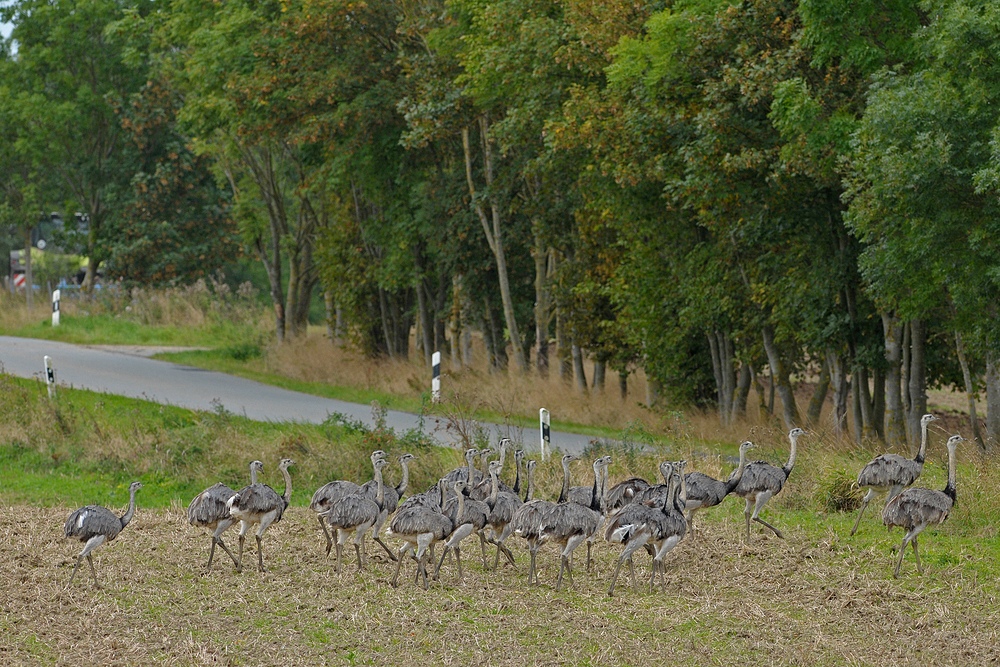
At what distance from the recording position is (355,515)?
43.2 feet

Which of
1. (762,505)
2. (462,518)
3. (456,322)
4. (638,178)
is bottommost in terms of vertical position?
(762,505)

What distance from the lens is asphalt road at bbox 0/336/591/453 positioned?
2484 centimetres

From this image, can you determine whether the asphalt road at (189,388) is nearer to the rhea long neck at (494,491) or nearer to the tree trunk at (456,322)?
the tree trunk at (456,322)

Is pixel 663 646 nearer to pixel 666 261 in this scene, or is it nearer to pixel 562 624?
pixel 562 624

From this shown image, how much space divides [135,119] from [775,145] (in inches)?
1286

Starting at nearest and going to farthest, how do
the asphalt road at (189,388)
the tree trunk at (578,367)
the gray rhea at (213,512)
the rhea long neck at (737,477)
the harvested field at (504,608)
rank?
the harvested field at (504,608) → the gray rhea at (213,512) → the rhea long neck at (737,477) → the asphalt road at (189,388) → the tree trunk at (578,367)

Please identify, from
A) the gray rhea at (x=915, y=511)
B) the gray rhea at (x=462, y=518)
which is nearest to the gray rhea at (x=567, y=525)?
the gray rhea at (x=462, y=518)

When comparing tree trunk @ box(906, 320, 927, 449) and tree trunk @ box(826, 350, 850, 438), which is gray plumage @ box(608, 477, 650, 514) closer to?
tree trunk @ box(906, 320, 927, 449)

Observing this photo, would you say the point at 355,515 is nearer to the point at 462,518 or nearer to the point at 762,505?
the point at 462,518

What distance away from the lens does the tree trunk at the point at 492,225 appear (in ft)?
102

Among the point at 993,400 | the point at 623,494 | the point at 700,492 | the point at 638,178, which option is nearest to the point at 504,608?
the point at 623,494

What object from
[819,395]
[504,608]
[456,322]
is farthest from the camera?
[456,322]

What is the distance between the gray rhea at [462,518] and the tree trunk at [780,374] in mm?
12971

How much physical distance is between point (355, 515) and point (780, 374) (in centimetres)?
1429
